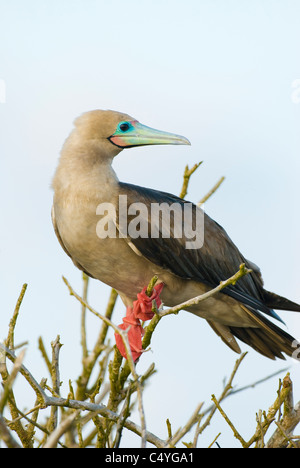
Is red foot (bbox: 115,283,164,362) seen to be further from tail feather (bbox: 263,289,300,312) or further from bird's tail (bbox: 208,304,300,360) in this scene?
tail feather (bbox: 263,289,300,312)

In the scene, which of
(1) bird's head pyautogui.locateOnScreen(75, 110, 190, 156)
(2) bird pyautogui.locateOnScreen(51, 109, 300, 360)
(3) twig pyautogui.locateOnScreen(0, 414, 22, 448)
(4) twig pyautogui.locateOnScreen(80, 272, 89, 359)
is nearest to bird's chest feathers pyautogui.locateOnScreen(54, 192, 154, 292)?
(2) bird pyautogui.locateOnScreen(51, 109, 300, 360)

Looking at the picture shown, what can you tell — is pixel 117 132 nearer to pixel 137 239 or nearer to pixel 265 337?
pixel 137 239

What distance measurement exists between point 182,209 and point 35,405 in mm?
2299

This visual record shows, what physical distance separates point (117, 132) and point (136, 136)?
160 millimetres

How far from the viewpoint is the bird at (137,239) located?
508 centimetres

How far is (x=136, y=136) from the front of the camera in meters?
5.52

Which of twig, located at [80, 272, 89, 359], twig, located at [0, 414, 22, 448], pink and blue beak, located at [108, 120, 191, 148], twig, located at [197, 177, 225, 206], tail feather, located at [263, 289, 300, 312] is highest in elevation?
pink and blue beak, located at [108, 120, 191, 148]

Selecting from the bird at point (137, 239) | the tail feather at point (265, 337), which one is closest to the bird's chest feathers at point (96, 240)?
the bird at point (137, 239)

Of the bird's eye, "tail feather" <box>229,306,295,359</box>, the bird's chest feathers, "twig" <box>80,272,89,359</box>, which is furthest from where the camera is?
"tail feather" <box>229,306,295,359</box>

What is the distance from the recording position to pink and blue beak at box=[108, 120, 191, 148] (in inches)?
216
